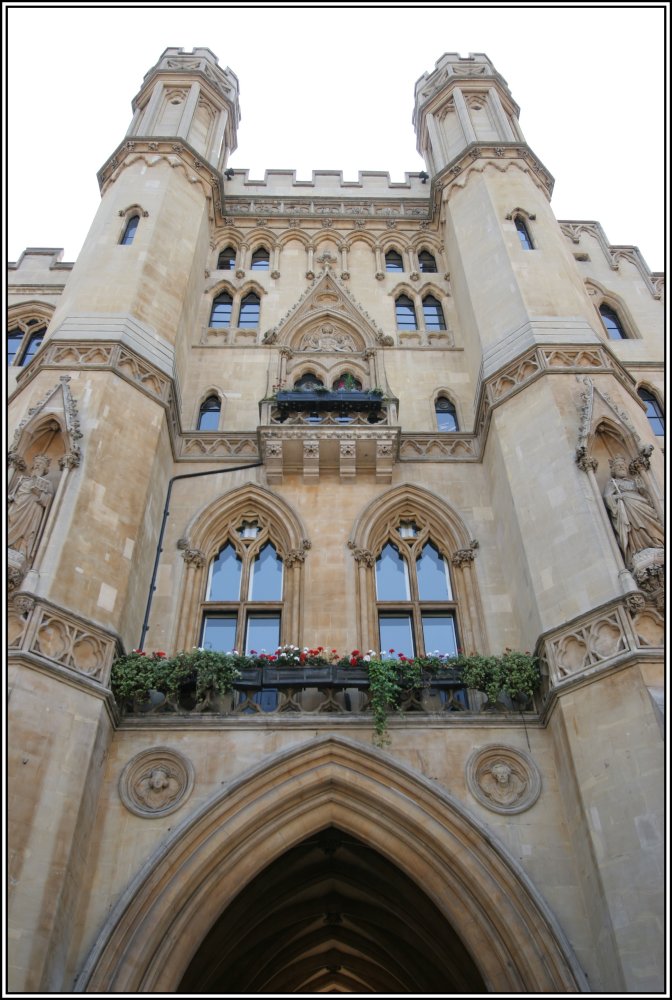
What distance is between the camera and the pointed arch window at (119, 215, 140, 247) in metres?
16.2

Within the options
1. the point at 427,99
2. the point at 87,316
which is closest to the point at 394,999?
the point at 87,316

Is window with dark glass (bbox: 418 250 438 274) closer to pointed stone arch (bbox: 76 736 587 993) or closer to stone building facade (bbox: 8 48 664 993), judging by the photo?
stone building facade (bbox: 8 48 664 993)

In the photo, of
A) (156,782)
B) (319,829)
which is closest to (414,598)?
(319,829)

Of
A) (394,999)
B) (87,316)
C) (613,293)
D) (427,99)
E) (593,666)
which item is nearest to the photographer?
(394,999)

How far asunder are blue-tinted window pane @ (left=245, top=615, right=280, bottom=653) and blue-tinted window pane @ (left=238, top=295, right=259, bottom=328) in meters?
7.55

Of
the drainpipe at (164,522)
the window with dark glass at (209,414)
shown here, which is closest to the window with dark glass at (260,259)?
the window with dark glass at (209,414)

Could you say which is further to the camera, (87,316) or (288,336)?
(288,336)

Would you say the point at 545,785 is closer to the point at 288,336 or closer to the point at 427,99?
the point at 288,336

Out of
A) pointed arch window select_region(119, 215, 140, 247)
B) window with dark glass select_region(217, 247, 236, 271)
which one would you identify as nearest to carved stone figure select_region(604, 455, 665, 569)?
pointed arch window select_region(119, 215, 140, 247)

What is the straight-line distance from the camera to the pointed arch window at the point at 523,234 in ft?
53.4

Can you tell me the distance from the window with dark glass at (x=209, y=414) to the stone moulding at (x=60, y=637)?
6.09m

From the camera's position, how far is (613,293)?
19.0 m

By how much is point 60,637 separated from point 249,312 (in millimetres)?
10174

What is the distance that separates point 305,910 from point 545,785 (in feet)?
21.9
